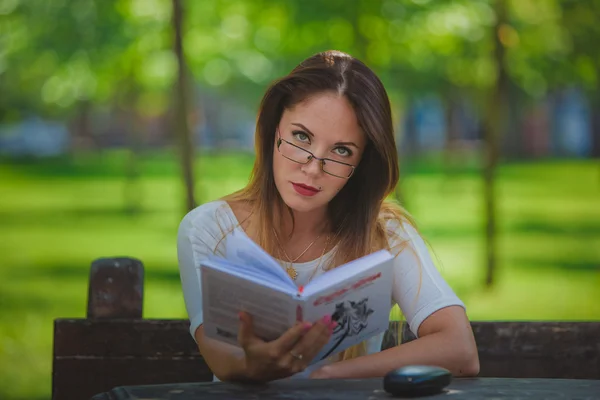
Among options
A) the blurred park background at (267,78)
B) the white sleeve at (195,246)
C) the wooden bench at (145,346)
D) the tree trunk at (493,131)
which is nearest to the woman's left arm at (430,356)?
the wooden bench at (145,346)

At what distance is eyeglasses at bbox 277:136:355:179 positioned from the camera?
2744 mm

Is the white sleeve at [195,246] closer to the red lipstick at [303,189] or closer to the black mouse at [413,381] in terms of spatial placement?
the red lipstick at [303,189]

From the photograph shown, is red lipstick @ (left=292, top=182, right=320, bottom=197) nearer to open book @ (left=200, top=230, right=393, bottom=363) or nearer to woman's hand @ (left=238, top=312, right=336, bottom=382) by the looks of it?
open book @ (left=200, top=230, right=393, bottom=363)

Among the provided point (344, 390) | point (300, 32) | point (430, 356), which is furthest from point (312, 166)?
point (300, 32)

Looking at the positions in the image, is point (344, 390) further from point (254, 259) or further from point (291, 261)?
point (291, 261)

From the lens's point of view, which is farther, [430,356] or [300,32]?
[300,32]

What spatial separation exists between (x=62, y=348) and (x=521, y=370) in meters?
1.18

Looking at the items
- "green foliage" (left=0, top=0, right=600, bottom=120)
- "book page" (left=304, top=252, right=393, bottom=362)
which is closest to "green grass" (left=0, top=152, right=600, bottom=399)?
"book page" (left=304, top=252, right=393, bottom=362)

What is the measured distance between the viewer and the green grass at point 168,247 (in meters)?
9.45

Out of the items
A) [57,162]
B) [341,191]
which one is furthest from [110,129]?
[341,191]

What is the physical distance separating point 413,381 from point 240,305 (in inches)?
15.8

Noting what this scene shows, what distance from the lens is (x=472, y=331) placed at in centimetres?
279

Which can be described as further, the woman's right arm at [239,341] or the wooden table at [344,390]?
the woman's right arm at [239,341]

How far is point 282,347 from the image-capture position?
7.55ft
